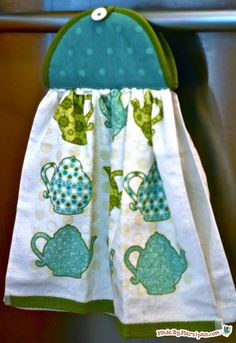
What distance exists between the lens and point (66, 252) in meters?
0.58

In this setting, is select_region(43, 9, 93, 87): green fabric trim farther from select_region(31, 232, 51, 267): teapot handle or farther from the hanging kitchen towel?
select_region(31, 232, 51, 267): teapot handle

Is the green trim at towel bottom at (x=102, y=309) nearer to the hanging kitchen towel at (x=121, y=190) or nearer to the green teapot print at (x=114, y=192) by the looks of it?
the hanging kitchen towel at (x=121, y=190)

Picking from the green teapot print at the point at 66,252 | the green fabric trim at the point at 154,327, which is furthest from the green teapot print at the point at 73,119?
the green fabric trim at the point at 154,327

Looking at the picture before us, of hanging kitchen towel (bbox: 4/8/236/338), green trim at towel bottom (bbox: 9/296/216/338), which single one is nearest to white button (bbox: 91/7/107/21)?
hanging kitchen towel (bbox: 4/8/236/338)

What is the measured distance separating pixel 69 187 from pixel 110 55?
0.15 metres

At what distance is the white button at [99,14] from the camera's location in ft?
1.70

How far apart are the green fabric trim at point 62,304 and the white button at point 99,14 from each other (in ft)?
1.05

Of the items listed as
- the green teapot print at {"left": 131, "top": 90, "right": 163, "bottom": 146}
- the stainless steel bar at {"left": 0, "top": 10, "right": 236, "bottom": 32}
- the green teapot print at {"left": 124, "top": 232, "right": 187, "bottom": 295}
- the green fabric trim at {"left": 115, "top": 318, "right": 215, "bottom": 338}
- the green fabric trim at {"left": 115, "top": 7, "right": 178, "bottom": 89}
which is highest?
the stainless steel bar at {"left": 0, "top": 10, "right": 236, "bottom": 32}

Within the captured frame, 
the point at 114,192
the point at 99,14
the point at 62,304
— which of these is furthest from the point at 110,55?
the point at 62,304

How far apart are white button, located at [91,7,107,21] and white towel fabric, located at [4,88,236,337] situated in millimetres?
77

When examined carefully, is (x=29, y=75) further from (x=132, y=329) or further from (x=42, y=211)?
(x=132, y=329)

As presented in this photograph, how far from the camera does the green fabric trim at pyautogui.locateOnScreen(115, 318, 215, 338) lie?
0.54 metres

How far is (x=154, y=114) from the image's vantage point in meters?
0.52

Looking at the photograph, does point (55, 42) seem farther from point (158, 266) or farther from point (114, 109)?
point (158, 266)
